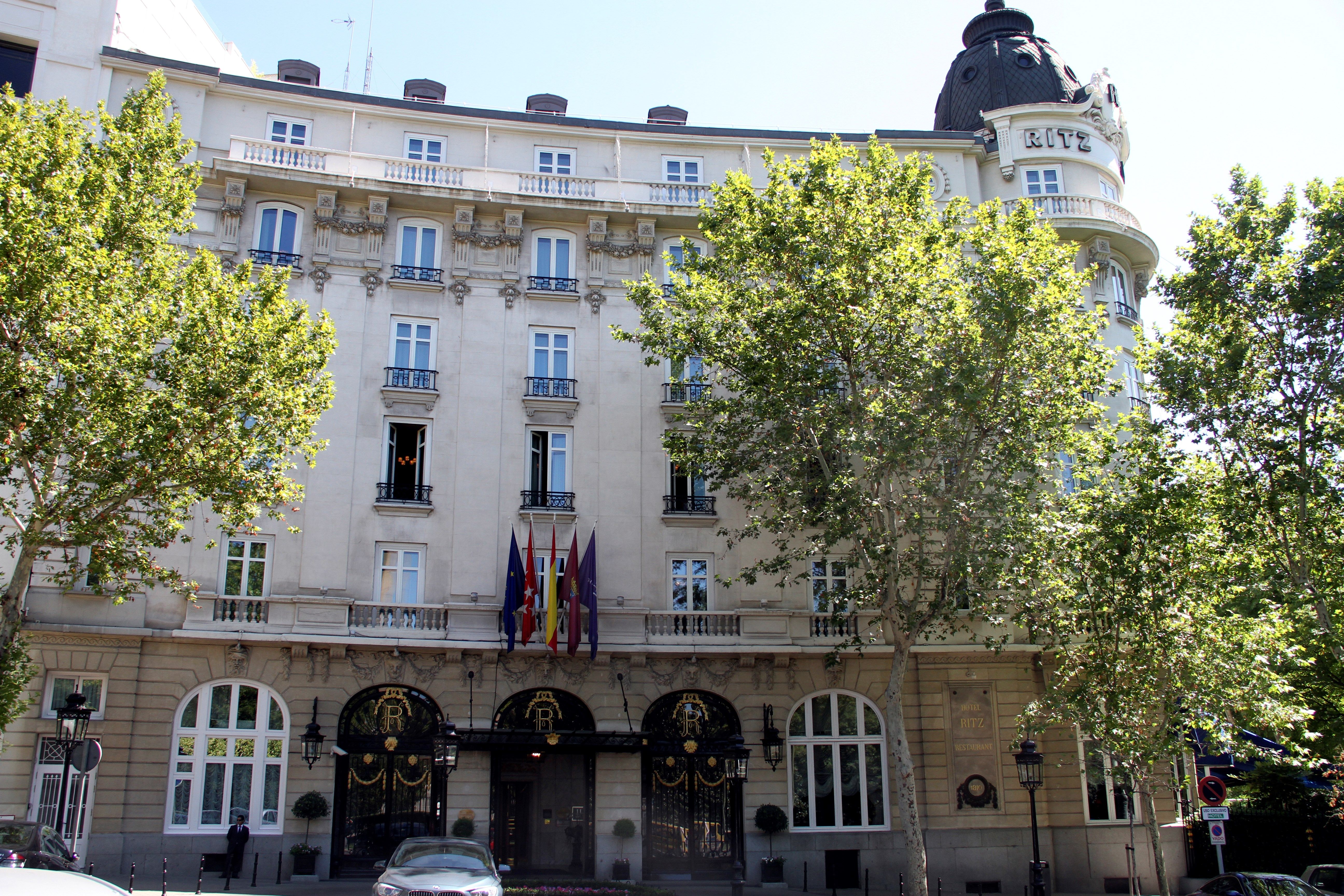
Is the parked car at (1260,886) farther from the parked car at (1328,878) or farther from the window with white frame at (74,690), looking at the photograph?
the window with white frame at (74,690)

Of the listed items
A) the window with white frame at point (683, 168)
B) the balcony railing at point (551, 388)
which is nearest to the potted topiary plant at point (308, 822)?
the balcony railing at point (551, 388)

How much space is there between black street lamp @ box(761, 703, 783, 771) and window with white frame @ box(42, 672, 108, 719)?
17.2 metres

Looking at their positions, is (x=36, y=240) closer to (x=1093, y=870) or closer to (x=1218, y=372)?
(x=1218, y=372)

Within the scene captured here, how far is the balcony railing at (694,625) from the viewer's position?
28906 millimetres

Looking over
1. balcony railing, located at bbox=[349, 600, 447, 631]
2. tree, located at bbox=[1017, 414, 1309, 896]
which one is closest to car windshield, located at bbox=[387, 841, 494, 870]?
balcony railing, located at bbox=[349, 600, 447, 631]

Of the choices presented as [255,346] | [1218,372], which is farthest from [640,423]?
[1218,372]

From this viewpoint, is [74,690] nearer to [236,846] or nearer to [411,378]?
[236,846]

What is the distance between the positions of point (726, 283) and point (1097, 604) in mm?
12021

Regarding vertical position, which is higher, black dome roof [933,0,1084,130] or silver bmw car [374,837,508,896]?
black dome roof [933,0,1084,130]

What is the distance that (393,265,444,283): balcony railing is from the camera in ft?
101

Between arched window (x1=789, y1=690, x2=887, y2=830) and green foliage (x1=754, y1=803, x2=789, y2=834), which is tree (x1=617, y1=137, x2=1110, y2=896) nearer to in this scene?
arched window (x1=789, y1=690, x2=887, y2=830)

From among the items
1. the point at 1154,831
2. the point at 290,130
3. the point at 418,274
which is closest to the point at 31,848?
the point at 418,274

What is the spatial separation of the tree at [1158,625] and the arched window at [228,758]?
19470 mm

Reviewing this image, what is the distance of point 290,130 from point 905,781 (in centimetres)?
2604
